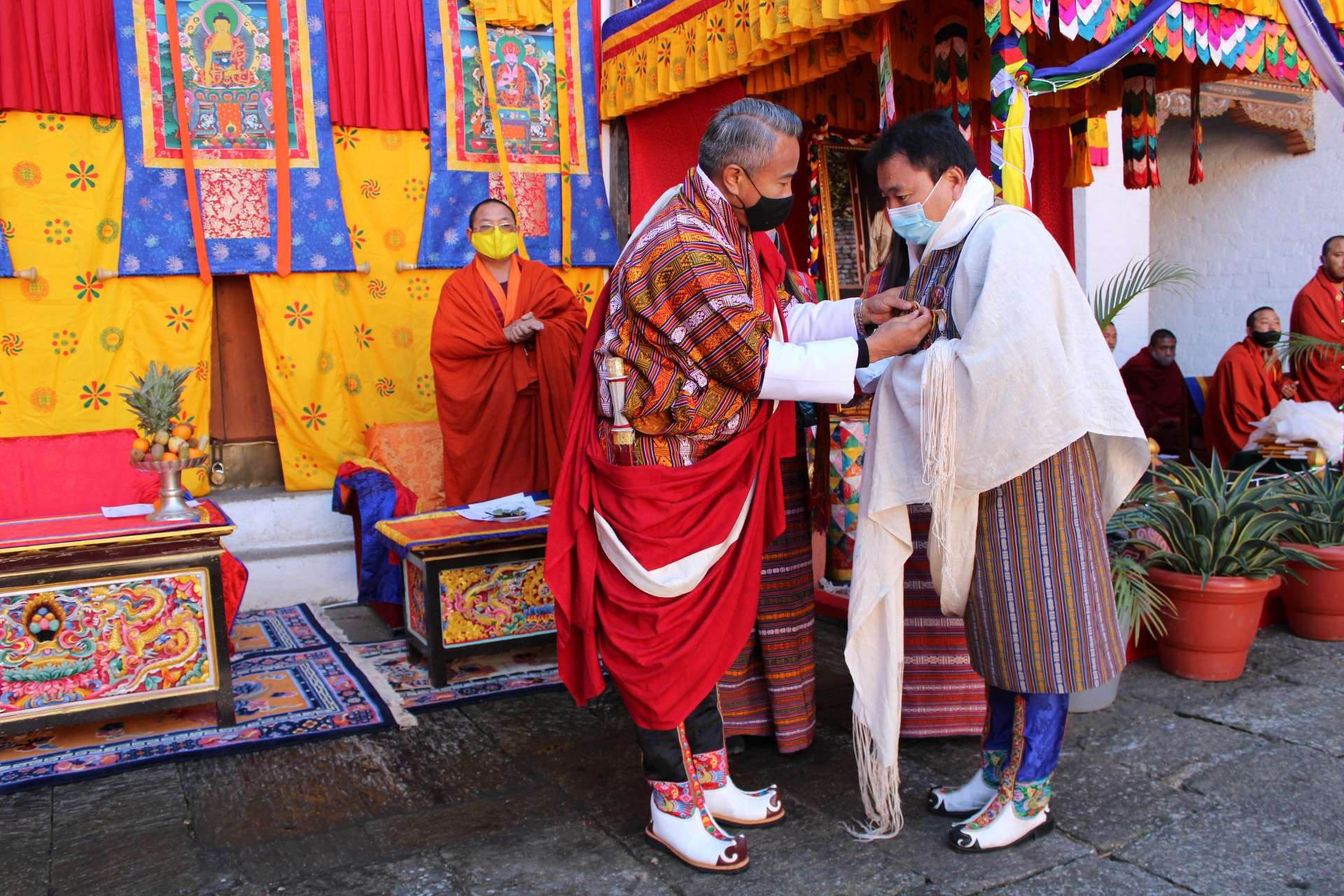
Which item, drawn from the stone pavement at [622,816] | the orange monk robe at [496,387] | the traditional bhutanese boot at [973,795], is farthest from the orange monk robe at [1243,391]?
the traditional bhutanese boot at [973,795]

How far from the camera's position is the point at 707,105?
4.92 metres

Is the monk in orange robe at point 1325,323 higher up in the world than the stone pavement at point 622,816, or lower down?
higher up

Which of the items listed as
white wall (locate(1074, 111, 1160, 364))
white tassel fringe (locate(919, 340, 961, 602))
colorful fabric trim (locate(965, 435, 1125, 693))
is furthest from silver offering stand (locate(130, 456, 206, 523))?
white wall (locate(1074, 111, 1160, 364))

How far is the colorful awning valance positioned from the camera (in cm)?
376

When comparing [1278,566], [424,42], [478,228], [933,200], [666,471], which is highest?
[424,42]

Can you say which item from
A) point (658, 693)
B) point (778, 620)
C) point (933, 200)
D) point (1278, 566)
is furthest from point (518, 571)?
point (1278, 566)

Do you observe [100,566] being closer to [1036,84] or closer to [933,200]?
[933,200]

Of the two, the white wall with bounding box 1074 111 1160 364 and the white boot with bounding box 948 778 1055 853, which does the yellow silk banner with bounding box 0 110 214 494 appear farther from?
the white wall with bounding box 1074 111 1160 364

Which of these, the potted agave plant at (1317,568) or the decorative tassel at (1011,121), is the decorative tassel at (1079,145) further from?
the potted agave plant at (1317,568)

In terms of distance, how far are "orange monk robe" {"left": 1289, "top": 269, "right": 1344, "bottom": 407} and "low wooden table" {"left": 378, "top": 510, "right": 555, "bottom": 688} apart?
588 centimetres

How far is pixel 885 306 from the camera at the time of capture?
2189 mm

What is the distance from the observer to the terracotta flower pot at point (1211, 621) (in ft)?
10.2

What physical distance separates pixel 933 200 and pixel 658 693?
3.89 ft

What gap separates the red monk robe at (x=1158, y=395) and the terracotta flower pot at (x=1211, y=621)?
4.60 m
